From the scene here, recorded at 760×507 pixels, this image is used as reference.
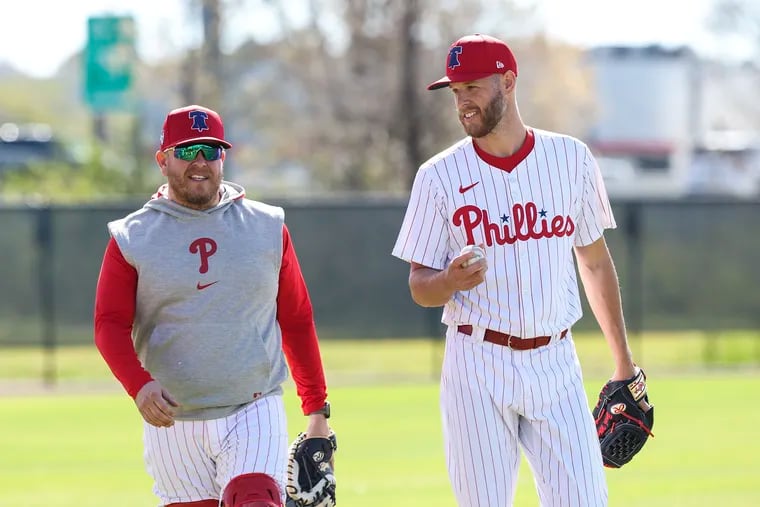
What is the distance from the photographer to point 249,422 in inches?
217

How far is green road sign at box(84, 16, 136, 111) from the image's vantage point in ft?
81.9

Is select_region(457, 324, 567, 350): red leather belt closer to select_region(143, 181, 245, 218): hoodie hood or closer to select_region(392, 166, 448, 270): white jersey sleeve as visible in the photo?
select_region(392, 166, 448, 270): white jersey sleeve

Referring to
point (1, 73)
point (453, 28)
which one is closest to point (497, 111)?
point (453, 28)

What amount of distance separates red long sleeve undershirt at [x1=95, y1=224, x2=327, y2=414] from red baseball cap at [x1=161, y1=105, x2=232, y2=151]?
45 centimetres

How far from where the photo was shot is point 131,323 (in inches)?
217

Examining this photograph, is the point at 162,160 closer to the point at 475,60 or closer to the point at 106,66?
the point at 475,60

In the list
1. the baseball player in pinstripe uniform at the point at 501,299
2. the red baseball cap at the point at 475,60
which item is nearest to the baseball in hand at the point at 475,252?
the baseball player in pinstripe uniform at the point at 501,299

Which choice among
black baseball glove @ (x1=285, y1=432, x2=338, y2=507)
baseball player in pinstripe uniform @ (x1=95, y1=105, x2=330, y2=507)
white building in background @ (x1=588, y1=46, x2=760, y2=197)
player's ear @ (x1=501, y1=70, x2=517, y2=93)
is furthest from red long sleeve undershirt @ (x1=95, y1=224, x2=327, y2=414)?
white building in background @ (x1=588, y1=46, x2=760, y2=197)

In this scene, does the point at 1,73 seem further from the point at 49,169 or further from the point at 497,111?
the point at 497,111

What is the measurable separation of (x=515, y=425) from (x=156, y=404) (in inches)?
56.8

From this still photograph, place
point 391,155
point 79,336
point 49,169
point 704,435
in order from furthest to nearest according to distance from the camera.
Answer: point 391,155 < point 49,169 < point 79,336 < point 704,435

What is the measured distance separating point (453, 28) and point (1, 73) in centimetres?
6941

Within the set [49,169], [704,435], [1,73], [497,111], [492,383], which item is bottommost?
[704,435]

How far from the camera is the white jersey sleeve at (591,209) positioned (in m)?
5.89
